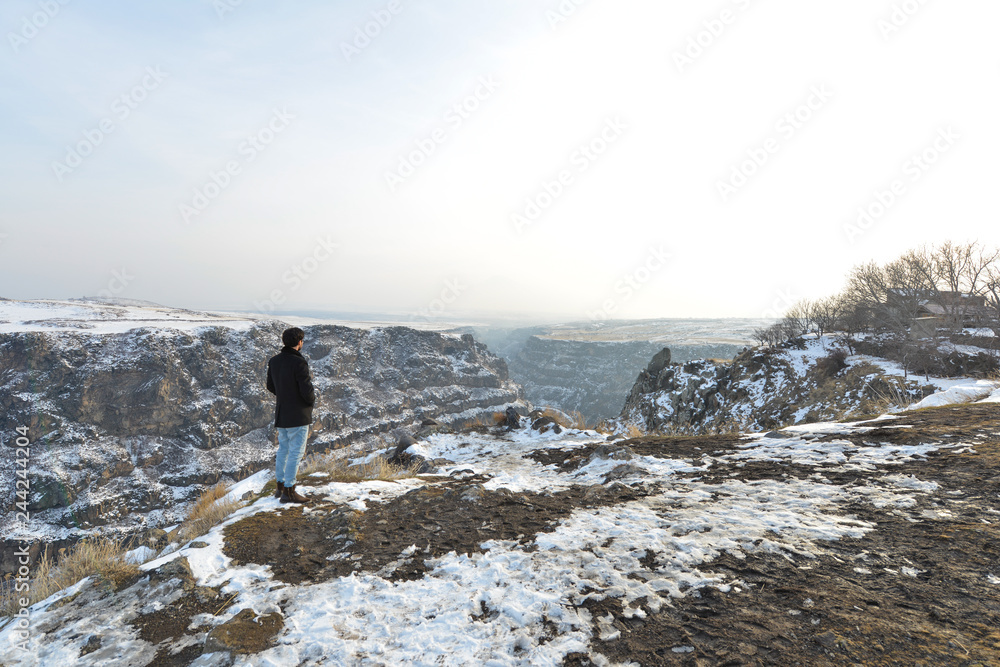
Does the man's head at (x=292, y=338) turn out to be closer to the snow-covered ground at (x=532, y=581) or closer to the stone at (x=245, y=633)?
the snow-covered ground at (x=532, y=581)

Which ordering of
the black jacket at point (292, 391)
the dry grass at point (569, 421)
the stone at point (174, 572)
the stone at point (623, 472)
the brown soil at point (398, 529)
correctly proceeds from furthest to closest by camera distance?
the dry grass at point (569, 421)
the stone at point (623, 472)
the black jacket at point (292, 391)
the brown soil at point (398, 529)
the stone at point (174, 572)

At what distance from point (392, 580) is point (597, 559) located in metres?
1.87

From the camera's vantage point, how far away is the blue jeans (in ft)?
18.1

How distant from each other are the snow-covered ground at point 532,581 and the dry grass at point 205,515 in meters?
0.60

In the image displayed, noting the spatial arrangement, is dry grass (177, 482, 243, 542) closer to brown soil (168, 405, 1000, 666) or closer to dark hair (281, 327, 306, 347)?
brown soil (168, 405, 1000, 666)

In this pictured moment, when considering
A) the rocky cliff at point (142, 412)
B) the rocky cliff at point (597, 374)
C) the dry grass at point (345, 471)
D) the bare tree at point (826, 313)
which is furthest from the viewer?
the rocky cliff at point (597, 374)

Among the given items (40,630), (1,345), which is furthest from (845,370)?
(1,345)

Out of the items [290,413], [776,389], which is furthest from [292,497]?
[776,389]

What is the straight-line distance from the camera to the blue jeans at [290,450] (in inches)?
218

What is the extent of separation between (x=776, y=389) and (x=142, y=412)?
132m

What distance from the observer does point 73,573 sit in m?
3.92

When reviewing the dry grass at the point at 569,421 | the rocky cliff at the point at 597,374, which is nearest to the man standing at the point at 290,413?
the dry grass at the point at 569,421

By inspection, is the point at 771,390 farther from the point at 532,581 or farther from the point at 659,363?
the point at 532,581

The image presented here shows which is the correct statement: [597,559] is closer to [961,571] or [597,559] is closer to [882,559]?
[882,559]
